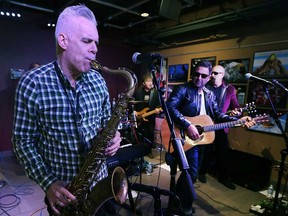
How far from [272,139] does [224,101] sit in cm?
117

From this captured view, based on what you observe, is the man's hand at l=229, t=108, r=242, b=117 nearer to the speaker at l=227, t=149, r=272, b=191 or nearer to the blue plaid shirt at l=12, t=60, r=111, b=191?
the speaker at l=227, t=149, r=272, b=191

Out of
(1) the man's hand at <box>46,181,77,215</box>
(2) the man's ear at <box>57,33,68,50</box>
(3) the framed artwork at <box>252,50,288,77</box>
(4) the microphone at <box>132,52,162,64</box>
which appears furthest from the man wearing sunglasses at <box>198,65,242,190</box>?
(1) the man's hand at <box>46,181,77,215</box>

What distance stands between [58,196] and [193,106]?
2.08 m

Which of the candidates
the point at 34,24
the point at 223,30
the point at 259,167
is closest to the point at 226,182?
the point at 259,167

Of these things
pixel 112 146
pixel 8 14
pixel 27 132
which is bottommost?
pixel 112 146

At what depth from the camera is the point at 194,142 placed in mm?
2787

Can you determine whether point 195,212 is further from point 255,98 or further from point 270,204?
point 255,98

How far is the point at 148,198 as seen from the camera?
3.20 meters

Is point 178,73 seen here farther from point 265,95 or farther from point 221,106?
point 265,95

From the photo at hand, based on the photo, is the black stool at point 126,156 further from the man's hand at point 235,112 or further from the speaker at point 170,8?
the speaker at point 170,8

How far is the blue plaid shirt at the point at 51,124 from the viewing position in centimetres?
108

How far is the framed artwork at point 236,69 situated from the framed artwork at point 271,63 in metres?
0.19

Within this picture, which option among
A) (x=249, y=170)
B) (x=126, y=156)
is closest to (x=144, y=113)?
(x=126, y=156)

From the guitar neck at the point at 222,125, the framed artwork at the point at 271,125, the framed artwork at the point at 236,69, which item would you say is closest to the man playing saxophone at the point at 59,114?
the guitar neck at the point at 222,125
